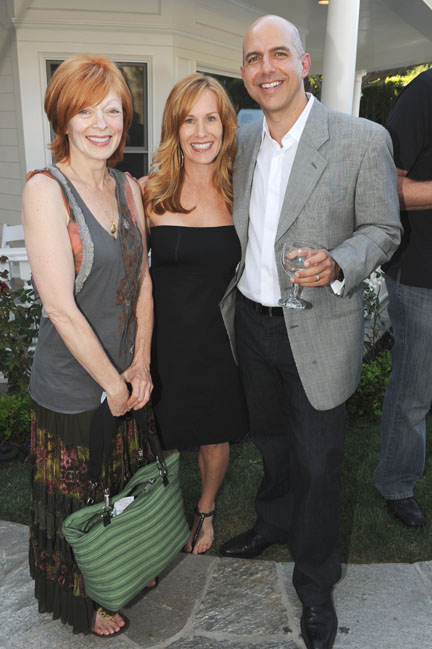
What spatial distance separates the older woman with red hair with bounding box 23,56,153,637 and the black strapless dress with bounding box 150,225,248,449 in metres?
0.16

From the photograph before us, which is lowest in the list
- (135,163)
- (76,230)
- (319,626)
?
(319,626)

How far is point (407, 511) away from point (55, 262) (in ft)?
7.94

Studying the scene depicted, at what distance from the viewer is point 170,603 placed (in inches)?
103

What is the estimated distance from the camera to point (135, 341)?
238 cm

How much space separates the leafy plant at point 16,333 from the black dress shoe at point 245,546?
85.2 inches

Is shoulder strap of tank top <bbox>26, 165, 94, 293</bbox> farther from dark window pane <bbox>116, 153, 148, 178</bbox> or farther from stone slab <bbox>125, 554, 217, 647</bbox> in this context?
dark window pane <bbox>116, 153, 148, 178</bbox>

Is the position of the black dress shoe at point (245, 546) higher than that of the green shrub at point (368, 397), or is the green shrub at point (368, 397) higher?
the green shrub at point (368, 397)

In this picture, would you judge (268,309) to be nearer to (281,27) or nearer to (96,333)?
(96,333)

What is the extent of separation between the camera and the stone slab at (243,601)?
2.49m

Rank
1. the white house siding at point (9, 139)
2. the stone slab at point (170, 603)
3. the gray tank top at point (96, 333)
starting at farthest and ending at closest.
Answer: the white house siding at point (9, 139) < the stone slab at point (170, 603) < the gray tank top at point (96, 333)

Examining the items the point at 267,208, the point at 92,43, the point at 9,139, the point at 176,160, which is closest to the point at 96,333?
the point at 267,208

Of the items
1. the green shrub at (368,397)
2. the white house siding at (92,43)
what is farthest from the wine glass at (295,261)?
the white house siding at (92,43)

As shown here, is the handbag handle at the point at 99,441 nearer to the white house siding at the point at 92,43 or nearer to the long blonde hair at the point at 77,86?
the long blonde hair at the point at 77,86

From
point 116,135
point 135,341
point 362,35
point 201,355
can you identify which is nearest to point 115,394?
point 135,341
